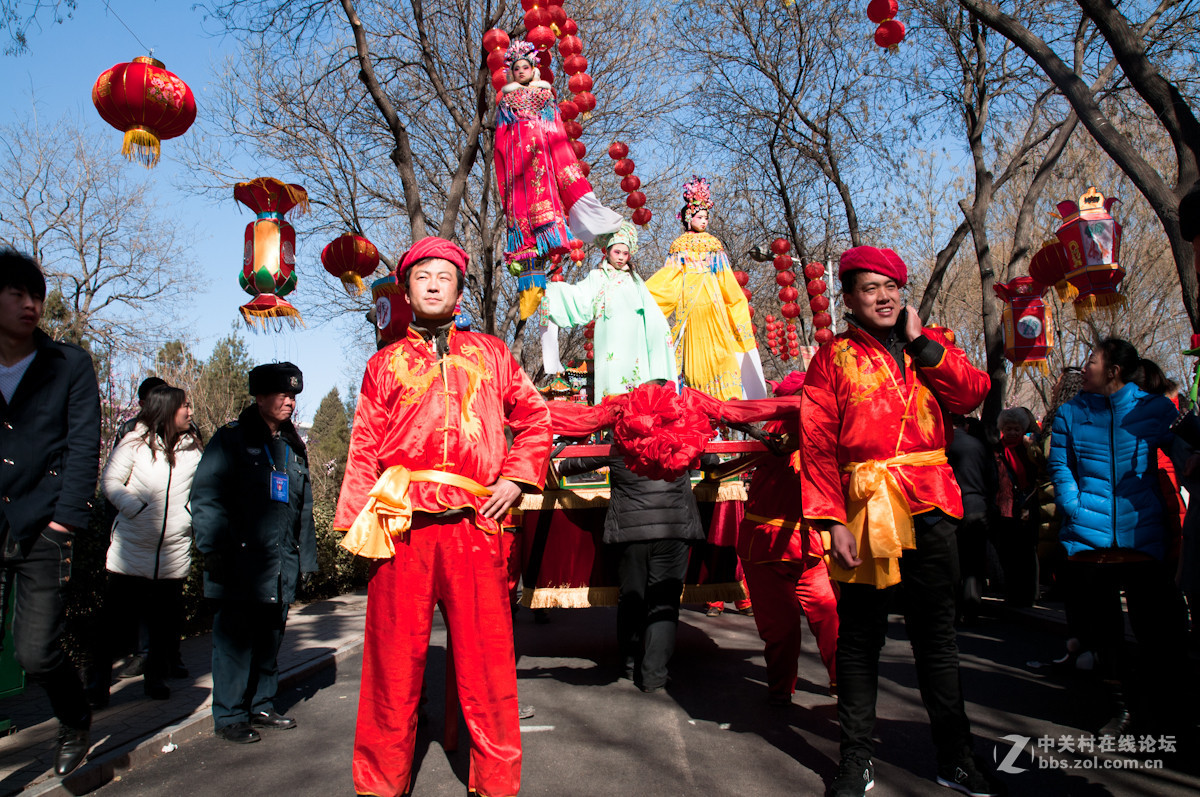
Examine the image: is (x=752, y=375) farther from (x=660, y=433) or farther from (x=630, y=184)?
(x=630, y=184)

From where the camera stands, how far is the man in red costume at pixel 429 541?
2855 mm

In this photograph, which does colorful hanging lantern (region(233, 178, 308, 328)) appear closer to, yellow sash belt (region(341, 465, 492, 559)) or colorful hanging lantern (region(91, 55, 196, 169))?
colorful hanging lantern (region(91, 55, 196, 169))

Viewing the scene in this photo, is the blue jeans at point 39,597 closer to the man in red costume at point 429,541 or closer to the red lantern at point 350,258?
the man in red costume at point 429,541

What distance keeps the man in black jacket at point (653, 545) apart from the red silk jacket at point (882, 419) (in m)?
1.75

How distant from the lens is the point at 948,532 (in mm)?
3113

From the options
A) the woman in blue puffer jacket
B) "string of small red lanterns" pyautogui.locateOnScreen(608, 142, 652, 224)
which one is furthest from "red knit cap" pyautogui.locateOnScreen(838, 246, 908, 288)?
"string of small red lanterns" pyautogui.locateOnScreen(608, 142, 652, 224)

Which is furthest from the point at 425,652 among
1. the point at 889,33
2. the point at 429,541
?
the point at 889,33

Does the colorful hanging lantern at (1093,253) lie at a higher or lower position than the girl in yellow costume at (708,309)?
higher

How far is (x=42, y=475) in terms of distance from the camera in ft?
10.7

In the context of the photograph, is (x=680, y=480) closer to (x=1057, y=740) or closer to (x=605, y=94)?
(x=1057, y=740)

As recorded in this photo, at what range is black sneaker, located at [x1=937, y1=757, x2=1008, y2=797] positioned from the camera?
3098 millimetres

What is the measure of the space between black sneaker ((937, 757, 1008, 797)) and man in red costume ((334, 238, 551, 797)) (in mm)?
1778

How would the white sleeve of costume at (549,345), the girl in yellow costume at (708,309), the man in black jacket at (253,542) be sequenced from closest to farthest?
the man in black jacket at (253,542) → the white sleeve of costume at (549,345) → the girl in yellow costume at (708,309)

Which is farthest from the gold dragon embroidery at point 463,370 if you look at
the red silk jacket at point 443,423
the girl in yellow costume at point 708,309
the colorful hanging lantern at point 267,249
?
the colorful hanging lantern at point 267,249
